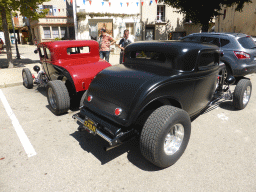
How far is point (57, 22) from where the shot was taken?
93.0ft

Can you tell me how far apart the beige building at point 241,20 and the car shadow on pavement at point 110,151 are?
16705 mm

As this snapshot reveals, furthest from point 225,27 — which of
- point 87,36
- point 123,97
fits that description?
point 123,97

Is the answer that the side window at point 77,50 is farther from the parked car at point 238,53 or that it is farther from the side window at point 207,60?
the parked car at point 238,53

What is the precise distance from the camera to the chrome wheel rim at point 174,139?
2.90 m

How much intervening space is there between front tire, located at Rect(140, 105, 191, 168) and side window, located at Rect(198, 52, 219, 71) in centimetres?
115

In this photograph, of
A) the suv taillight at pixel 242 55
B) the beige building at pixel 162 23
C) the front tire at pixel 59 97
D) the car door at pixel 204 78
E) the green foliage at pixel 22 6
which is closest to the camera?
the car door at pixel 204 78

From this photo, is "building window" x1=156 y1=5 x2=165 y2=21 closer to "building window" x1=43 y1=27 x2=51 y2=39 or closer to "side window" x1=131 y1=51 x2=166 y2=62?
"building window" x1=43 y1=27 x2=51 y2=39

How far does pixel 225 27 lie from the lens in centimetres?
2192

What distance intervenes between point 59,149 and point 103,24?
20534 mm

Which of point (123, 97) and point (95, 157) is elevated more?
point (123, 97)

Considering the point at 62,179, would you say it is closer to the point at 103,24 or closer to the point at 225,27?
the point at 103,24

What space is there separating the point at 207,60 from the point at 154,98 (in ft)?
5.35

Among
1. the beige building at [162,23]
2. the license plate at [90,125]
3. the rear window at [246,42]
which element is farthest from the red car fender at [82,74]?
the beige building at [162,23]

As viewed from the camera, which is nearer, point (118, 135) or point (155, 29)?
point (118, 135)
